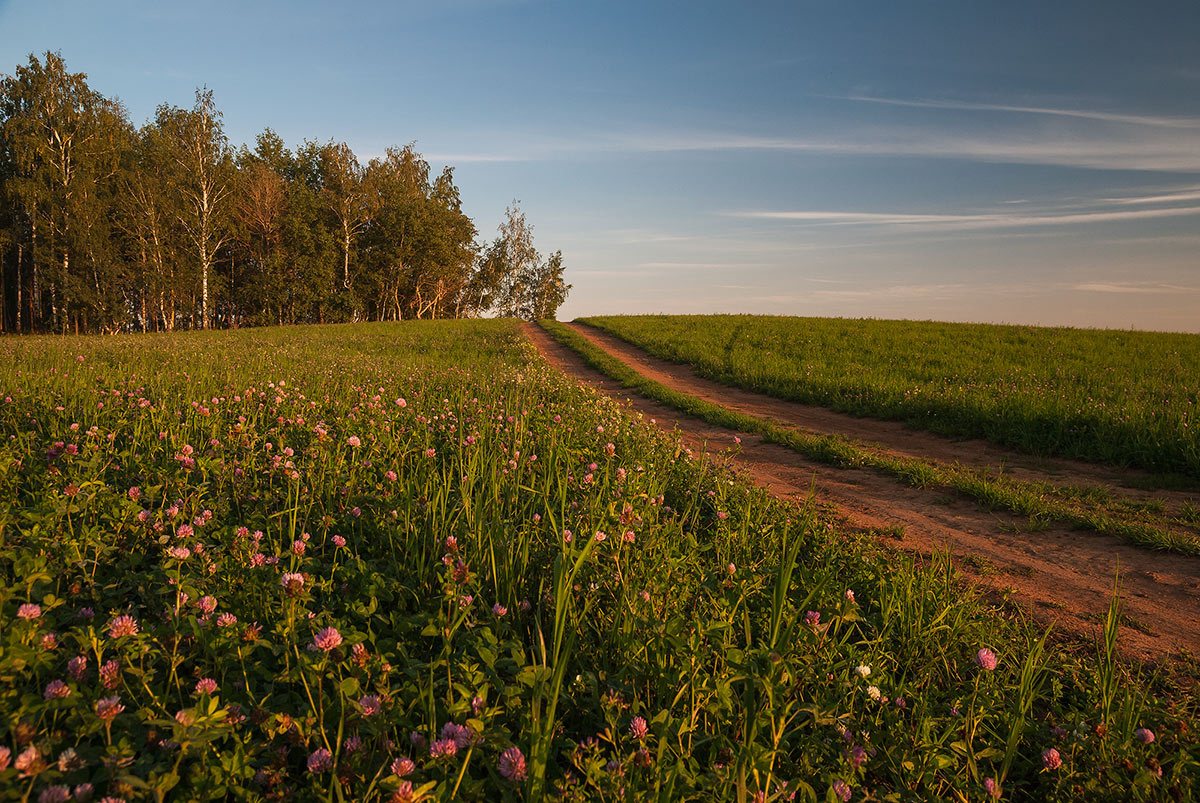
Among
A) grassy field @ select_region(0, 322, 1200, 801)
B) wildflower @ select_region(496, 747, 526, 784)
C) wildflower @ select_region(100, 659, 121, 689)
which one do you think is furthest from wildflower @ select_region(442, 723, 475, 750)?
wildflower @ select_region(100, 659, 121, 689)

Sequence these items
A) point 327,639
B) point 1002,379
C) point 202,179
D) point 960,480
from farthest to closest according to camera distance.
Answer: point 202,179
point 1002,379
point 960,480
point 327,639

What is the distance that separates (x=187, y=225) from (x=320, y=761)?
2178 inches

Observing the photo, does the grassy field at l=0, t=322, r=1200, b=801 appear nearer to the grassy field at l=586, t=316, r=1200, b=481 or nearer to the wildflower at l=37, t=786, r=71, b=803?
the wildflower at l=37, t=786, r=71, b=803

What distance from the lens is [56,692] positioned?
Result: 175 centimetres

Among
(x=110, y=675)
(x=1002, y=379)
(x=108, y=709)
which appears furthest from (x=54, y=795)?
(x=1002, y=379)

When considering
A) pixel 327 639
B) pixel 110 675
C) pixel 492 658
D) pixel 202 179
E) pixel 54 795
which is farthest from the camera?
pixel 202 179

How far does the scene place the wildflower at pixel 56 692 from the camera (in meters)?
1.74

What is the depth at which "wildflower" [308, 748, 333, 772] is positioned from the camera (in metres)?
1.74

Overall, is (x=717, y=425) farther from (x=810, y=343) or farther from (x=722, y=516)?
(x=810, y=343)

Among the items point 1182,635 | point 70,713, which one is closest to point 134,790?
point 70,713

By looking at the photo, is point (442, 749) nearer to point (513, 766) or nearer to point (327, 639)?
point (513, 766)

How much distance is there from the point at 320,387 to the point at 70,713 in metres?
7.13

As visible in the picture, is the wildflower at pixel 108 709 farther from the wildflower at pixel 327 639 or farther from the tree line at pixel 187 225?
the tree line at pixel 187 225

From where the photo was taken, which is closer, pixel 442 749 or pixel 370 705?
pixel 442 749
